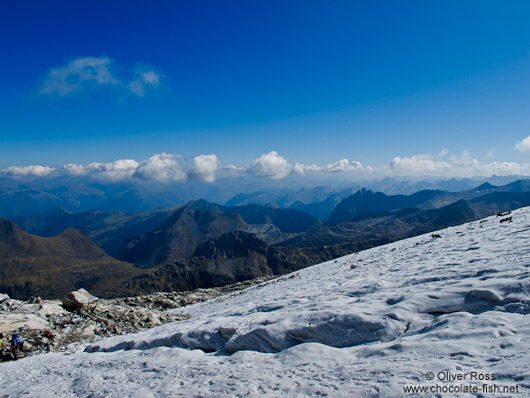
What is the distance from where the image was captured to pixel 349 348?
6.46m

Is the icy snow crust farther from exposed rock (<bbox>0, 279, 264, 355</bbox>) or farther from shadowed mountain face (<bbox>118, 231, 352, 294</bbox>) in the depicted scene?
shadowed mountain face (<bbox>118, 231, 352, 294</bbox>)

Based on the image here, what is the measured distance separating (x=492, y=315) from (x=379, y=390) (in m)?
3.54

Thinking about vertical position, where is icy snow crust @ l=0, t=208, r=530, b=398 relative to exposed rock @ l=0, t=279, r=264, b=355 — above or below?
above

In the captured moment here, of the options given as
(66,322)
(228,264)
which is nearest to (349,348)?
(66,322)

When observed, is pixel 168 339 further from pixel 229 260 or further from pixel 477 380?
pixel 229 260

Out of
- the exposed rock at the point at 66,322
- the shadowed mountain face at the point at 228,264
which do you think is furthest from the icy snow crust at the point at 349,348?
the shadowed mountain face at the point at 228,264

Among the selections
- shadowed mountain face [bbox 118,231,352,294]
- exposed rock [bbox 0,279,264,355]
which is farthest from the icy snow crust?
shadowed mountain face [bbox 118,231,352,294]

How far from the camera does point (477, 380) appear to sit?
4.30m

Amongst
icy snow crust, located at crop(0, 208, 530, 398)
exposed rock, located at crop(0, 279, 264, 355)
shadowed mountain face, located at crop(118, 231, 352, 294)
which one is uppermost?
icy snow crust, located at crop(0, 208, 530, 398)

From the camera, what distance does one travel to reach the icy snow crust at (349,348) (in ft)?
16.2

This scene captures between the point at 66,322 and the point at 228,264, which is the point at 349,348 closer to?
the point at 66,322

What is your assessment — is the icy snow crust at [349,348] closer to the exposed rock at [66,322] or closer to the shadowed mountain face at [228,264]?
the exposed rock at [66,322]

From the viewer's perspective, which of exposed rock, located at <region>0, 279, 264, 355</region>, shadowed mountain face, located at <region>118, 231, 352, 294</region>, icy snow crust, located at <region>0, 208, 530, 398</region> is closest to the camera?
icy snow crust, located at <region>0, 208, 530, 398</region>

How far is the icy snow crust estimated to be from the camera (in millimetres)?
4930
